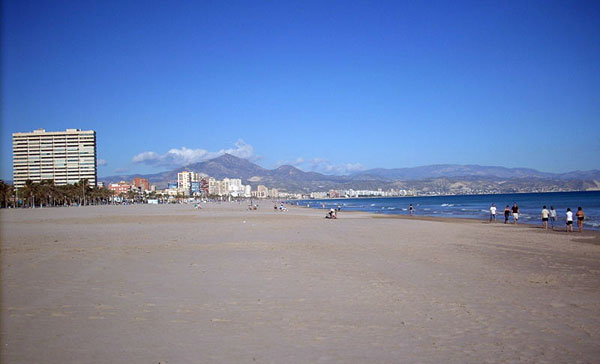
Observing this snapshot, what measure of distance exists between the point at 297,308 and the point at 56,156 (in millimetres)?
197974

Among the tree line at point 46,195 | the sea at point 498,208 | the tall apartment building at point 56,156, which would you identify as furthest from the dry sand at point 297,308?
the tall apartment building at point 56,156

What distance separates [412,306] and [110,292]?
5070mm

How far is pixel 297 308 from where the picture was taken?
6.87 m

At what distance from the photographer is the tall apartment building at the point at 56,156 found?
17912 centimetres

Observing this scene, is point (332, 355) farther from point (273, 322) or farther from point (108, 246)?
point (108, 246)

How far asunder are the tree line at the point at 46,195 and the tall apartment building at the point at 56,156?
40.2 m

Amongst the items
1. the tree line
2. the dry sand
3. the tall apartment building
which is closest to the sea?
the dry sand

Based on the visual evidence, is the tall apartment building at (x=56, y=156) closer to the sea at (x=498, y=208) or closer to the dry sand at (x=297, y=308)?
the sea at (x=498, y=208)

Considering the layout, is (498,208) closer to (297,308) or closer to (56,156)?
(297,308)

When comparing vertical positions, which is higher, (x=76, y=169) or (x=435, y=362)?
(x=76, y=169)

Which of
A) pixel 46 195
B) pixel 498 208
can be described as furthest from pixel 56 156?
pixel 498 208

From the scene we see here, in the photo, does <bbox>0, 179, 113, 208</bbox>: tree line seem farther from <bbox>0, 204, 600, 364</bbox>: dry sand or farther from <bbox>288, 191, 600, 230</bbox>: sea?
<bbox>0, 204, 600, 364</bbox>: dry sand

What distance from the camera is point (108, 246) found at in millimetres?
15531

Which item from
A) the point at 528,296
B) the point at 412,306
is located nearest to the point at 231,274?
the point at 412,306
